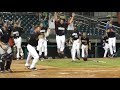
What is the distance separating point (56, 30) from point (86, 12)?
152cm

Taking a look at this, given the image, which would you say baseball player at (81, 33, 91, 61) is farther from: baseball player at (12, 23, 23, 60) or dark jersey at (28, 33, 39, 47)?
baseball player at (12, 23, 23, 60)

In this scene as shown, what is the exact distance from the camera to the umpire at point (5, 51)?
14.8m

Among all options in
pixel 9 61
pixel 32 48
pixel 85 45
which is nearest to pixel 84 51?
pixel 85 45

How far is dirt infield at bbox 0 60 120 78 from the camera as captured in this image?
14.7 metres

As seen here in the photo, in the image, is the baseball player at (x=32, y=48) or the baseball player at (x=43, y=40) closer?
the baseball player at (x=32, y=48)

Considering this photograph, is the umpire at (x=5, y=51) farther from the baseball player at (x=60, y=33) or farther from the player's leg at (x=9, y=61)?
the baseball player at (x=60, y=33)

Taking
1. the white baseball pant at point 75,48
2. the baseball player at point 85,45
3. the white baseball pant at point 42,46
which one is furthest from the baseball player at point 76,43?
the white baseball pant at point 42,46

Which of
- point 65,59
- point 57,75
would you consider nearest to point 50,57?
point 65,59

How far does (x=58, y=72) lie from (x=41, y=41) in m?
1.40

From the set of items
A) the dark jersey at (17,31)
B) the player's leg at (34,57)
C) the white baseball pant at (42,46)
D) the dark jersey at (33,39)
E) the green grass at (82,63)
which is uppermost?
the dark jersey at (17,31)

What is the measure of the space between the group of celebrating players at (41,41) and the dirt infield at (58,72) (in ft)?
0.66

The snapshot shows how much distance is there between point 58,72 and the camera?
587 inches
